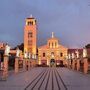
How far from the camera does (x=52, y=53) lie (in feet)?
335

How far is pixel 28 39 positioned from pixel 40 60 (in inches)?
296

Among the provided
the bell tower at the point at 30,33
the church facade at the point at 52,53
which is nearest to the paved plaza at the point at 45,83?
the bell tower at the point at 30,33

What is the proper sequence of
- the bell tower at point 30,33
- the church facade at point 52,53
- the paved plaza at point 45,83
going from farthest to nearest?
the church facade at point 52,53 → the bell tower at point 30,33 → the paved plaza at point 45,83

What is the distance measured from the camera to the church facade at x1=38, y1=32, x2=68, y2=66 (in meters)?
100

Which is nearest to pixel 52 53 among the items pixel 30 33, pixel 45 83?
A: pixel 30 33

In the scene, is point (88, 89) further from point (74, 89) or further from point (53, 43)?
point (53, 43)

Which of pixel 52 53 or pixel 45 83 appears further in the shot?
pixel 52 53

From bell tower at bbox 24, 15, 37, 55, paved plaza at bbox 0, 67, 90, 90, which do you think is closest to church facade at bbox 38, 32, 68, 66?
bell tower at bbox 24, 15, 37, 55

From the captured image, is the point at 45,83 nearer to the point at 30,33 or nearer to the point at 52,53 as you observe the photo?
the point at 30,33

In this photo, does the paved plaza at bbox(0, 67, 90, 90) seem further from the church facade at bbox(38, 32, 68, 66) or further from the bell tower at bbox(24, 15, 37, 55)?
the church facade at bbox(38, 32, 68, 66)

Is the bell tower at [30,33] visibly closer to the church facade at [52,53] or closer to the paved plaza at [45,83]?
the church facade at [52,53]

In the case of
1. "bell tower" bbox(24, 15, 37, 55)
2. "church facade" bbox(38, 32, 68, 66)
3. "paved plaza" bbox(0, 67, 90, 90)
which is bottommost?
"paved plaza" bbox(0, 67, 90, 90)

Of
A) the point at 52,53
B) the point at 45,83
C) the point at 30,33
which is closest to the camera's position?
the point at 45,83

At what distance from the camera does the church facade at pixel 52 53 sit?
330 feet
